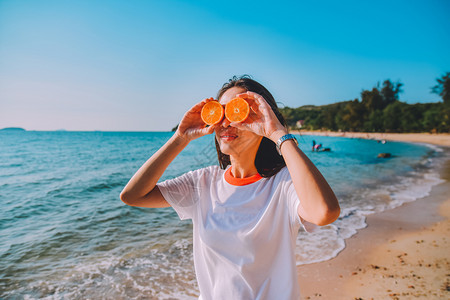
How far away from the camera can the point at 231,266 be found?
66.8 inches

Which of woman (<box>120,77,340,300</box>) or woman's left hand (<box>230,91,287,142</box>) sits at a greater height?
woman's left hand (<box>230,91,287,142</box>)

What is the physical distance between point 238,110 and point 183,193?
0.85 meters

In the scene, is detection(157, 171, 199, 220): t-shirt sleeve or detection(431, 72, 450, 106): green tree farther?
detection(431, 72, 450, 106): green tree

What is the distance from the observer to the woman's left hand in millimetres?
1800

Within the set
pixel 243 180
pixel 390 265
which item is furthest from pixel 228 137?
pixel 390 265

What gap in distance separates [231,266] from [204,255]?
24cm

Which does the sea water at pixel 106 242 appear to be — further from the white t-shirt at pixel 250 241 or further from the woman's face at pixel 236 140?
the white t-shirt at pixel 250 241

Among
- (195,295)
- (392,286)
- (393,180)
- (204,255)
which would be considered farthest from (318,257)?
(393,180)

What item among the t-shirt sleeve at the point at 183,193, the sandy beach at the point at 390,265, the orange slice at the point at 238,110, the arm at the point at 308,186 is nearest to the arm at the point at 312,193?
the arm at the point at 308,186

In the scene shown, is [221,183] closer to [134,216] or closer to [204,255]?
[204,255]

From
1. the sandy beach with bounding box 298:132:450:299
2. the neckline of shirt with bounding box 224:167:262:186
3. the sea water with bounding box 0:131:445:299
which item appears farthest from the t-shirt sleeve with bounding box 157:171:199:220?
the sandy beach with bounding box 298:132:450:299

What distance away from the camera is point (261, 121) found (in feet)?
6.23

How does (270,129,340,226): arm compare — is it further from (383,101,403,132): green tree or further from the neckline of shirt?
(383,101,403,132): green tree

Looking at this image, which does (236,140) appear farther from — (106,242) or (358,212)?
(358,212)
